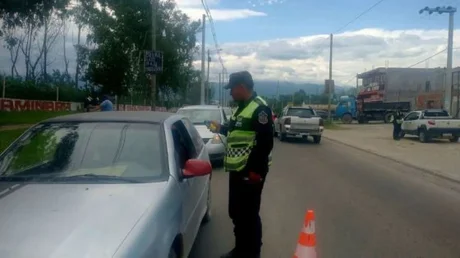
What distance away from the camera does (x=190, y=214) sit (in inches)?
170

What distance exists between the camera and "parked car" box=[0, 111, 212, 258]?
2.79m

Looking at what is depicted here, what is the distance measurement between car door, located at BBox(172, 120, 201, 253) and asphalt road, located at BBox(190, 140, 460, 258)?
2.32 feet

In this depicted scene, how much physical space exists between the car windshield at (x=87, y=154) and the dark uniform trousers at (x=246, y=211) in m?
0.95

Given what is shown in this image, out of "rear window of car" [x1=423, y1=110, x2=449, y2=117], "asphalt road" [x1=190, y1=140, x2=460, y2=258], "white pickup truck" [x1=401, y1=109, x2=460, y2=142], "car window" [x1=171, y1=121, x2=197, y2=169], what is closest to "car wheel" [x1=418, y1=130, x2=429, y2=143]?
"white pickup truck" [x1=401, y1=109, x2=460, y2=142]

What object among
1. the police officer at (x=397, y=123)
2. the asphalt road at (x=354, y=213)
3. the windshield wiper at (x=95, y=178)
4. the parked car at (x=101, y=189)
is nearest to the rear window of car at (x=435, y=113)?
the police officer at (x=397, y=123)

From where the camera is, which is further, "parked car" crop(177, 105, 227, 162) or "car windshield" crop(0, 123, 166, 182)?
"parked car" crop(177, 105, 227, 162)

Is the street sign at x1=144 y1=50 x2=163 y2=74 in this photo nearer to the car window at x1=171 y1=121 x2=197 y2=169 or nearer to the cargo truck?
the car window at x1=171 y1=121 x2=197 y2=169

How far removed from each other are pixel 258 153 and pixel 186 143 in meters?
0.99

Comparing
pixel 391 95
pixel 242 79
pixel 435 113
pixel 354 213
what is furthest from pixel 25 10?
pixel 391 95

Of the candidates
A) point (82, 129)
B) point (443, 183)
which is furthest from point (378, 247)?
point (443, 183)

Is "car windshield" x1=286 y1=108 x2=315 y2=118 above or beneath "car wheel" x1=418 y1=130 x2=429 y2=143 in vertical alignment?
above

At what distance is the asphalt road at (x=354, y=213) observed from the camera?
549cm

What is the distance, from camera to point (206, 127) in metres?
12.3

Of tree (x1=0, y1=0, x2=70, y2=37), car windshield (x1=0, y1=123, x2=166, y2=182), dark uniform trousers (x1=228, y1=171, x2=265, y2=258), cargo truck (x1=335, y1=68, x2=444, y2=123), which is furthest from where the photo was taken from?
cargo truck (x1=335, y1=68, x2=444, y2=123)
